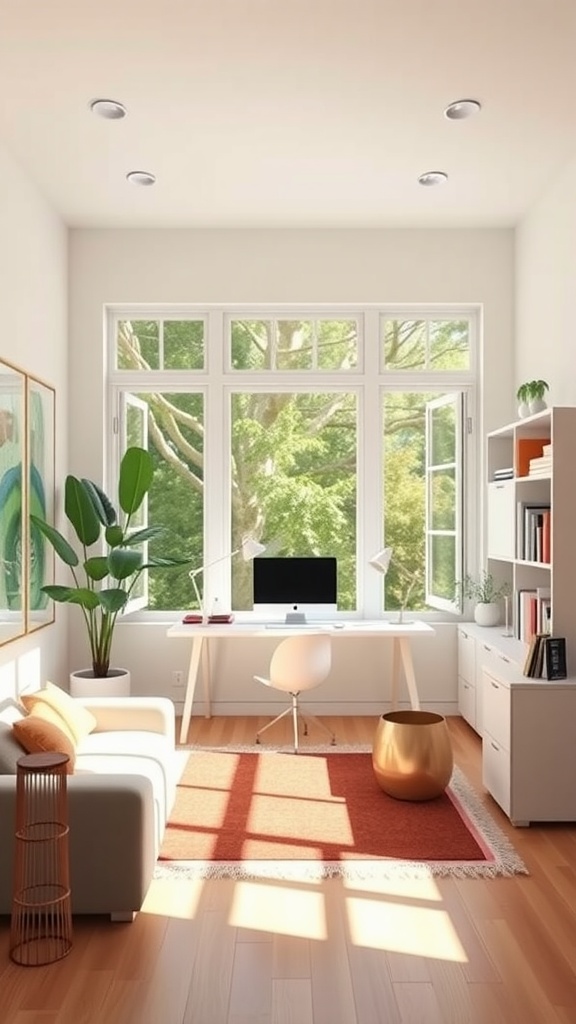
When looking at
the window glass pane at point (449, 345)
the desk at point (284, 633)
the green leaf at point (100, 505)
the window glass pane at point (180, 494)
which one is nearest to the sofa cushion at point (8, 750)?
the desk at point (284, 633)

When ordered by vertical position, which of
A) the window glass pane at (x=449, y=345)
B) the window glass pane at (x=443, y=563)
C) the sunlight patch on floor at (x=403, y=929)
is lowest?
the sunlight patch on floor at (x=403, y=929)

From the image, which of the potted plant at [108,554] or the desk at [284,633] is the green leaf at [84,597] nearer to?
the potted plant at [108,554]

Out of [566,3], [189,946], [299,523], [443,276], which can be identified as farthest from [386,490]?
[189,946]

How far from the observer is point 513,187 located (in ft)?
16.8

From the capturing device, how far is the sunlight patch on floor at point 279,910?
9.39 feet

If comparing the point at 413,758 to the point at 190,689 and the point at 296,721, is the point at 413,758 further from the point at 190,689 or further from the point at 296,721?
the point at 190,689

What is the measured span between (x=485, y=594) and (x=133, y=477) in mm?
2417

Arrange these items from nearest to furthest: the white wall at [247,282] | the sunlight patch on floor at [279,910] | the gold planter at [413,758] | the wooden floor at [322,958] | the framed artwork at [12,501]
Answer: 1. the wooden floor at [322,958]
2. the sunlight patch on floor at [279,910]
3. the gold planter at [413,758]
4. the framed artwork at [12,501]
5. the white wall at [247,282]

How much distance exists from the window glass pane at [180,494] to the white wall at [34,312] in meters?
0.66

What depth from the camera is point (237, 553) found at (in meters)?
5.98

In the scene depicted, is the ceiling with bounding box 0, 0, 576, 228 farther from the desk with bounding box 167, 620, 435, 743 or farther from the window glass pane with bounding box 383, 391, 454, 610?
the desk with bounding box 167, 620, 435, 743

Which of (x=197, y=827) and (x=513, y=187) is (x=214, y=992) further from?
(x=513, y=187)

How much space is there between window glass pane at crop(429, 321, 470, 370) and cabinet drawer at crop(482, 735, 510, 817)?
9.11 feet

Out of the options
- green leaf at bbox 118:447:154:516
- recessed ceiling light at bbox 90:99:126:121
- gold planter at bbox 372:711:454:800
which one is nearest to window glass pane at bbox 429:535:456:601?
gold planter at bbox 372:711:454:800
